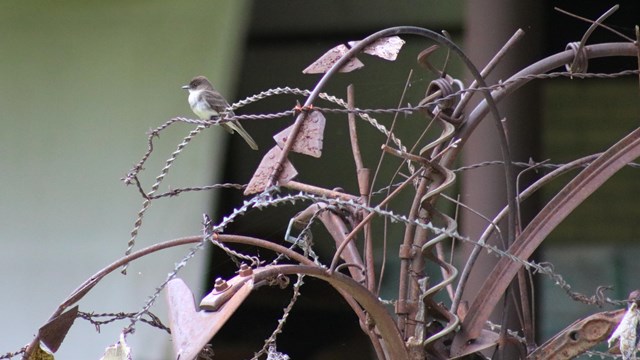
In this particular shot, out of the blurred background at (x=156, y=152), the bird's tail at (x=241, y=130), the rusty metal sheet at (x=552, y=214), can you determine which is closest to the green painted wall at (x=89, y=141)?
the blurred background at (x=156, y=152)

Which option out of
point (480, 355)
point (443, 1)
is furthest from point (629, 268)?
point (480, 355)

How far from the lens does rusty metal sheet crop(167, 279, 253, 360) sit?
834 mm

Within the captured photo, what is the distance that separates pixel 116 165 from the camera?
256 cm

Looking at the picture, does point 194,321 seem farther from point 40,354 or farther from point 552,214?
point 552,214

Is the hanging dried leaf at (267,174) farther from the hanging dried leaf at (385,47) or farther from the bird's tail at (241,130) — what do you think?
the bird's tail at (241,130)

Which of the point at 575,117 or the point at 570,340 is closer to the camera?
the point at 570,340

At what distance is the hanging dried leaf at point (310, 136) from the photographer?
0.92 metres

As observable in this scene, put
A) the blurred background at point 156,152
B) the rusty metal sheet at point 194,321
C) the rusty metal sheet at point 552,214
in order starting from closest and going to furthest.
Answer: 1. the rusty metal sheet at point 194,321
2. the rusty metal sheet at point 552,214
3. the blurred background at point 156,152

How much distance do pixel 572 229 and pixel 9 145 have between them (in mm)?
1494

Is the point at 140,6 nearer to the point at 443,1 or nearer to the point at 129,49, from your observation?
the point at 129,49

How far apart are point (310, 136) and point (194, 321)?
200mm

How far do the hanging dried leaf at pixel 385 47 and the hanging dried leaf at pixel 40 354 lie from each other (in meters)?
0.43

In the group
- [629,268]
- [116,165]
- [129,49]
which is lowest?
[629,268]

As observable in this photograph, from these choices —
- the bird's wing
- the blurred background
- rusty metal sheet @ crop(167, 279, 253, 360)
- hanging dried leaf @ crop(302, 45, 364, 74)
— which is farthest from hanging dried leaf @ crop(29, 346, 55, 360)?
the blurred background
